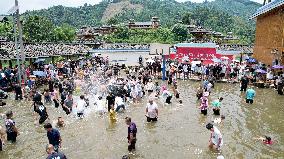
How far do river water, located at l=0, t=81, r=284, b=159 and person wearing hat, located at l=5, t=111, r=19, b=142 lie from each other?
387 millimetres

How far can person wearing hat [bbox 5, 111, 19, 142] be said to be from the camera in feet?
47.0

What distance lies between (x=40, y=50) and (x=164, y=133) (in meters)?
23.7

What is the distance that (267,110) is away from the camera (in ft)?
69.3

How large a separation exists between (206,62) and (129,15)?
155648 mm

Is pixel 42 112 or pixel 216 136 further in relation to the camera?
pixel 42 112

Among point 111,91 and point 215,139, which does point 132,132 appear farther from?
point 111,91

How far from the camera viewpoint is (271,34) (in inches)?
1387

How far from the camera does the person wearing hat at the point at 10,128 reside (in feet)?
47.0

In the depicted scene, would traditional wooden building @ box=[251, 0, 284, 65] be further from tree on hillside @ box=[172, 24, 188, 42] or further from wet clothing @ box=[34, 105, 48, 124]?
tree on hillside @ box=[172, 24, 188, 42]

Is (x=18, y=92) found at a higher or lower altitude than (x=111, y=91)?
lower

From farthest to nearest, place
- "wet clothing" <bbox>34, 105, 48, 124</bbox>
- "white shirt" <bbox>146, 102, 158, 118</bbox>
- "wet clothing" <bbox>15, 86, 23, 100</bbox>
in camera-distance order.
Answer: "wet clothing" <bbox>15, 86, 23, 100</bbox> → "wet clothing" <bbox>34, 105, 48, 124</bbox> → "white shirt" <bbox>146, 102, 158, 118</bbox>

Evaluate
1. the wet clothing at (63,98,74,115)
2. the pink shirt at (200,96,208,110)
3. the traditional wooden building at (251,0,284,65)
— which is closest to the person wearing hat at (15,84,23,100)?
the wet clothing at (63,98,74,115)

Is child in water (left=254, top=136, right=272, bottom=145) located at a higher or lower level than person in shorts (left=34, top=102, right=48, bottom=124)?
lower

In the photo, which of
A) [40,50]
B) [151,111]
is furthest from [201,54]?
[151,111]
